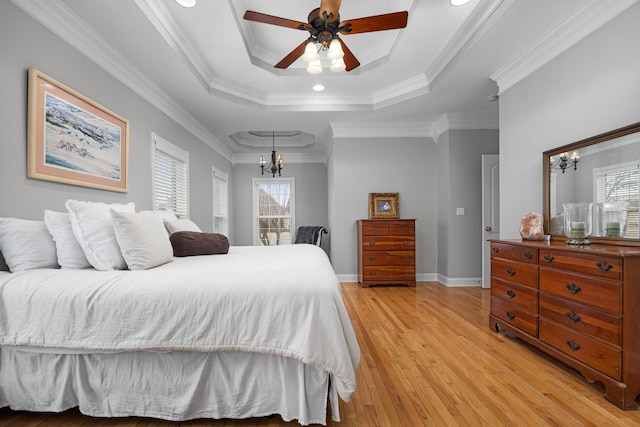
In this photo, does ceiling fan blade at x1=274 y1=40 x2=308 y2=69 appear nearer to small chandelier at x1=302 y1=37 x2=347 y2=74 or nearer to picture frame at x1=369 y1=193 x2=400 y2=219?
small chandelier at x1=302 y1=37 x2=347 y2=74

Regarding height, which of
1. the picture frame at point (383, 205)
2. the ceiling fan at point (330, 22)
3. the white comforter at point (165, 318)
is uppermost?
the ceiling fan at point (330, 22)

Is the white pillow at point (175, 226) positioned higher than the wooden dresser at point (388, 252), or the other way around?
the white pillow at point (175, 226)

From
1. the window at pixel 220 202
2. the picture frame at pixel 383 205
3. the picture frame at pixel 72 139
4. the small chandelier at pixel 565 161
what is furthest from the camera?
the window at pixel 220 202

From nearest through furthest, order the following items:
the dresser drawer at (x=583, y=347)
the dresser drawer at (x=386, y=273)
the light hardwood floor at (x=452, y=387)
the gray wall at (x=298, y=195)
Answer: the light hardwood floor at (x=452, y=387), the dresser drawer at (x=583, y=347), the dresser drawer at (x=386, y=273), the gray wall at (x=298, y=195)

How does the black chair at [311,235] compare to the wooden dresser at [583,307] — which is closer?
the wooden dresser at [583,307]

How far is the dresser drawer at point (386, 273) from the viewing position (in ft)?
14.6

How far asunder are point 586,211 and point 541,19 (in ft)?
4.99

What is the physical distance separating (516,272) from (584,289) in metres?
0.58

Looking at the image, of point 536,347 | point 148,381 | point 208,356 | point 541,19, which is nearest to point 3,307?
point 148,381

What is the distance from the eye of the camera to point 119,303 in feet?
4.39

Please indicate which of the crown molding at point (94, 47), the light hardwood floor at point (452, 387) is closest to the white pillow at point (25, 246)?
the light hardwood floor at point (452, 387)

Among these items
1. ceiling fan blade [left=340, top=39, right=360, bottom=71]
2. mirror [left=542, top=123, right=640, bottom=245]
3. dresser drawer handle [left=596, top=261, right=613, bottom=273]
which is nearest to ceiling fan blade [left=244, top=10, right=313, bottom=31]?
ceiling fan blade [left=340, top=39, right=360, bottom=71]

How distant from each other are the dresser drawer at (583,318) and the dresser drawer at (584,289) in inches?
1.5

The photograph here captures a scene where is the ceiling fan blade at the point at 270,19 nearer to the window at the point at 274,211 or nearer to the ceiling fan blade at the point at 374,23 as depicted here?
the ceiling fan blade at the point at 374,23
